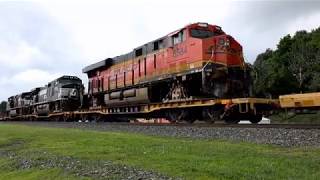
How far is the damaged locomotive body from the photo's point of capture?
2069 cm

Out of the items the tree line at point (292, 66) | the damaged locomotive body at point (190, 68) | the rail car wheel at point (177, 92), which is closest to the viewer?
the damaged locomotive body at point (190, 68)

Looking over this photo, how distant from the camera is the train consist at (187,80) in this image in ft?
65.2

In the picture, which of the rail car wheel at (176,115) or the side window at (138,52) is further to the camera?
the side window at (138,52)

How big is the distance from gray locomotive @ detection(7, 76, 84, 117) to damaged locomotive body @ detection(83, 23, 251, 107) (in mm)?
Answer: 13315

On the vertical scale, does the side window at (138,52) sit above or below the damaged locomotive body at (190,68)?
above

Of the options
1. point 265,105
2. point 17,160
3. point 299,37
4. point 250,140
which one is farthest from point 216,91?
point 299,37

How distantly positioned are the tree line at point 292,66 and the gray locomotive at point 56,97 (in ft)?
50.5

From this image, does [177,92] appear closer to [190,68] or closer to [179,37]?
[190,68]

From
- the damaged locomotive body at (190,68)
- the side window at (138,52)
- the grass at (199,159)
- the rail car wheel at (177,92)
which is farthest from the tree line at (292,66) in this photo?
the grass at (199,159)

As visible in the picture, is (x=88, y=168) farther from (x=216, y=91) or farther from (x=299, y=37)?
(x=299, y=37)

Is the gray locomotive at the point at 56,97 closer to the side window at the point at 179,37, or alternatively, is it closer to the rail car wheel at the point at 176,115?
the rail car wheel at the point at 176,115

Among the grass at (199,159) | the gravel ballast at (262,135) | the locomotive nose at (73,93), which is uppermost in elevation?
the locomotive nose at (73,93)

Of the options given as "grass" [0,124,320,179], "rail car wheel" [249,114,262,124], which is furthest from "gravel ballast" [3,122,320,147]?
"rail car wheel" [249,114,262,124]

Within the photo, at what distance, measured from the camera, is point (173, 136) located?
14859mm
